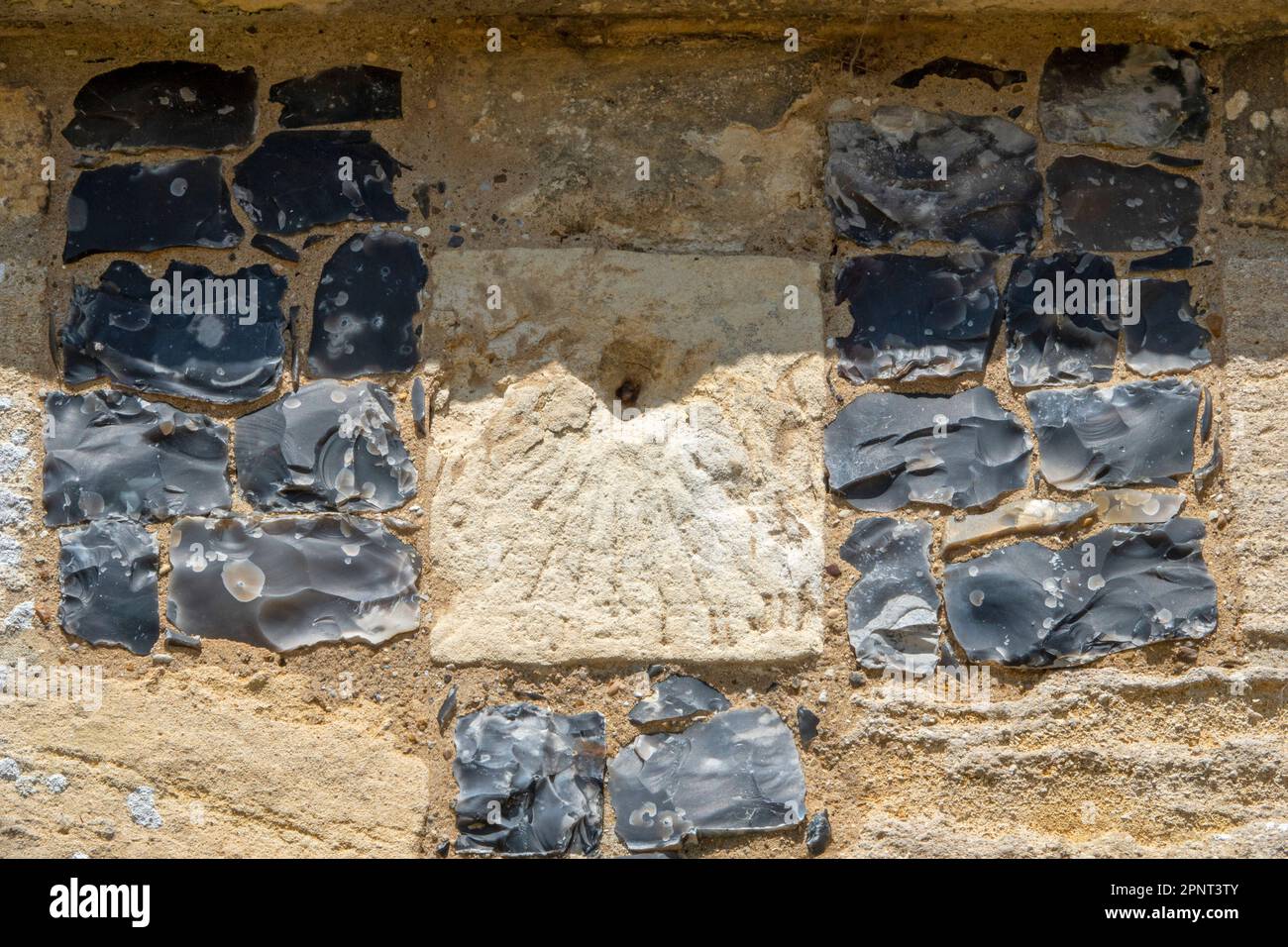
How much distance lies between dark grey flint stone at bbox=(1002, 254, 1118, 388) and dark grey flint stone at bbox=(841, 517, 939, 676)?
0.34m

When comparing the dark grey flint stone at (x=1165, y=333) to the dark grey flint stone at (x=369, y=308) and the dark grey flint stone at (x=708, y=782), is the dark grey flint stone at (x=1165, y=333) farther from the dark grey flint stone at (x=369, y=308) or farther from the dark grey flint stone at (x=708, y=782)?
the dark grey flint stone at (x=369, y=308)

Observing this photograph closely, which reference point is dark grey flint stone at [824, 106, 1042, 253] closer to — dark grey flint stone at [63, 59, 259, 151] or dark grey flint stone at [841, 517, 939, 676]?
dark grey flint stone at [841, 517, 939, 676]

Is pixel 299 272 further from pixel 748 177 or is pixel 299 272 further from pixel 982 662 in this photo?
pixel 982 662

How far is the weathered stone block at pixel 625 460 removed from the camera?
6.71 ft

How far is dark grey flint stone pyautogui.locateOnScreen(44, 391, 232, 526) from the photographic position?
2.11 meters

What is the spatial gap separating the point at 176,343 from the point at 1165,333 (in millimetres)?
1695

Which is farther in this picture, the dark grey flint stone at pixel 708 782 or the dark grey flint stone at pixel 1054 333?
the dark grey flint stone at pixel 1054 333

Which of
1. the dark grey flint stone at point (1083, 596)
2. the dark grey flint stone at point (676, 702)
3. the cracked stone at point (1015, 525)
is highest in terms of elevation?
the cracked stone at point (1015, 525)

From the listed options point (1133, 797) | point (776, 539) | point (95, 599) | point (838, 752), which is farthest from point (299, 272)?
point (1133, 797)

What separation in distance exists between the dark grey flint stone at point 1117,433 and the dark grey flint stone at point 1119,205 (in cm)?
26

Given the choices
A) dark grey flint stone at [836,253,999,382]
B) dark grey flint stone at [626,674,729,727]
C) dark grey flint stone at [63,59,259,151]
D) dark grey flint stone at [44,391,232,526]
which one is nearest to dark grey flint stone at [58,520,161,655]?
dark grey flint stone at [44,391,232,526]

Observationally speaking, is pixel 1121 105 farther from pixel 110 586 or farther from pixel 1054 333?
pixel 110 586

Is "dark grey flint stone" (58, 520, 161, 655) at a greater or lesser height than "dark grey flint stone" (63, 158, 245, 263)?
lesser

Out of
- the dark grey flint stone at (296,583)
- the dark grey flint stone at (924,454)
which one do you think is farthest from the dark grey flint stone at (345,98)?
the dark grey flint stone at (924,454)
